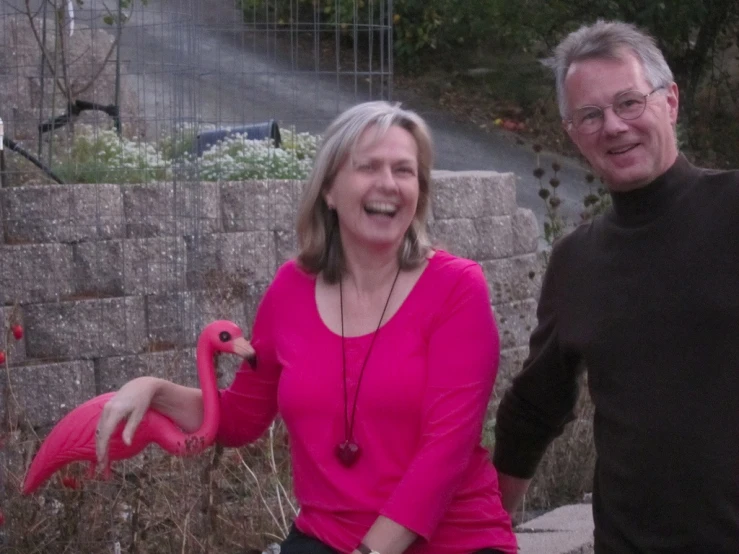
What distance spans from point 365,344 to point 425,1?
521 inches

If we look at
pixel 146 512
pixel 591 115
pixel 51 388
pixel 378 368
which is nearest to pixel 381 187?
pixel 378 368

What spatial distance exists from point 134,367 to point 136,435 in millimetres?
3145

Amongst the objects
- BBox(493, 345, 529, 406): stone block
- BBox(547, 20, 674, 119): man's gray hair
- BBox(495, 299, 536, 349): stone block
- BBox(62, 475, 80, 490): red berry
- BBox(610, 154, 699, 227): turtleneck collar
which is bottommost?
BBox(493, 345, 529, 406): stone block

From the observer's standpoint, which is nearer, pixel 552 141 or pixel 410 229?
pixel 410 229

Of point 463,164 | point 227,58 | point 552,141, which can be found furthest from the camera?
point 552,141

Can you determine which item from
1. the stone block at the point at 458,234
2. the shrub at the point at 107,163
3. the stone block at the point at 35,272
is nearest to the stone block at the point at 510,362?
the stone block at the point at 458,234

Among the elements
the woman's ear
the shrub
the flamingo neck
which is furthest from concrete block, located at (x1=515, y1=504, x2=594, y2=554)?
the shrub

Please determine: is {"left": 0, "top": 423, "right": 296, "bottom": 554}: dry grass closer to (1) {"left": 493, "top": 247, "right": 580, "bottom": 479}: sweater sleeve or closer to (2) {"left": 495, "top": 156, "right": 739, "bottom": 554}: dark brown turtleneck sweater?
(1) {"left": 493, "top": 247, "right": 580, "bottom": 479}: sweater sleeve

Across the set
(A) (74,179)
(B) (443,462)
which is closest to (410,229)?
(B) (443,462)

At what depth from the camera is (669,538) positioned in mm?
3025

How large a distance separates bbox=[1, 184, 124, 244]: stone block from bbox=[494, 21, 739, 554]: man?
3.73m

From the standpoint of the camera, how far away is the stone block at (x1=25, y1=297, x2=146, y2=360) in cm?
648

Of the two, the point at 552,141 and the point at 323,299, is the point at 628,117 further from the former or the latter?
the point at 552,141

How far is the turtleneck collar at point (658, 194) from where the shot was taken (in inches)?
124
